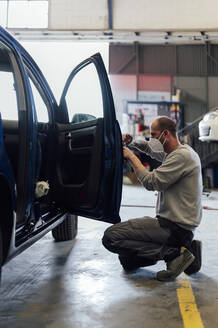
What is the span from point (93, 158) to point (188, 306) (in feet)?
3.93

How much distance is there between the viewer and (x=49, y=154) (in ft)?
8.83

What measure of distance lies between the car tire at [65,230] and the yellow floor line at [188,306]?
1.41 m

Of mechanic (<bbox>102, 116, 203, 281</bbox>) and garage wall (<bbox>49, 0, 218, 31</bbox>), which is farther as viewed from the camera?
garage wall (<bbox>49, 0, 218, 31</bbox>)

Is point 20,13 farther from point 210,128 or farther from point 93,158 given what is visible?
point 93,158

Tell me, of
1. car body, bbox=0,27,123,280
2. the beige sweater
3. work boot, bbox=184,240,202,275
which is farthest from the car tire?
work boot, bbox=184,240,202,275

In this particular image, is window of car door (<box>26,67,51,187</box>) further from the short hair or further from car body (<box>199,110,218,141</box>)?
car body (<box>199,110,218,141</box>)

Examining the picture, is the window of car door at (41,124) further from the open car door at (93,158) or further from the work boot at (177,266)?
the work boot at (177,266)

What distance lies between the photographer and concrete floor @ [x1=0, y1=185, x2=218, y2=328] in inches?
73.9

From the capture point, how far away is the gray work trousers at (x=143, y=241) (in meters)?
2.55

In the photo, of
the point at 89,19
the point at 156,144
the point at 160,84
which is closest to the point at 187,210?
the point at 156,144

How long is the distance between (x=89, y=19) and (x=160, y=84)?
3889 millimetres

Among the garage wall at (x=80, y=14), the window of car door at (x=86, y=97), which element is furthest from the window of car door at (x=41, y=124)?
the garage wall at (x=80, y=14)

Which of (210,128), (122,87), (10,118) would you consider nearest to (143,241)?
(10,118)

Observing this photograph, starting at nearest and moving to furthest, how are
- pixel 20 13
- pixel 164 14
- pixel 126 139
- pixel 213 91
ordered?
pixel 126 139 < pixel 164 14 < pixel 20 13 < pixel 213 91
